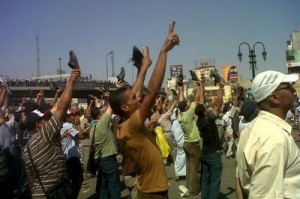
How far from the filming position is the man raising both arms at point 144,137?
10.8 ft

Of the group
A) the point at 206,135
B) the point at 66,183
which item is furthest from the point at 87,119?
the point at 66,183

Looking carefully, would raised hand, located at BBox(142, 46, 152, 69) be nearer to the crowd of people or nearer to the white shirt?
the crowd of people

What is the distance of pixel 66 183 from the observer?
4.38m

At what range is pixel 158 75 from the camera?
326cm

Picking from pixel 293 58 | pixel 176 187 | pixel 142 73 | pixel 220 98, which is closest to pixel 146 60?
pixel 142 73

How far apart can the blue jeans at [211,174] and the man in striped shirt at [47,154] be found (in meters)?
3.43

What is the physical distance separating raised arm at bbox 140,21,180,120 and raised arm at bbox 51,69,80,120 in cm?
137

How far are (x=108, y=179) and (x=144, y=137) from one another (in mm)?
3883

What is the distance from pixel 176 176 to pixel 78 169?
3700mm

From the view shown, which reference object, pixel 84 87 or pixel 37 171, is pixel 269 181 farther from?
pixel 84 87

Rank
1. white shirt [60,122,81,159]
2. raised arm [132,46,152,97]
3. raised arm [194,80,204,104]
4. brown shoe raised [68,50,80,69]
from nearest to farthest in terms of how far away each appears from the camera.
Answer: raised arm [132,46,152,97] < brown shoe raised [68,50,80,69] < white shirt [60,122,81,159] < raised arm [194,80,204,104]

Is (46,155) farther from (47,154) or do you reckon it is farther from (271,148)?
(271,148)

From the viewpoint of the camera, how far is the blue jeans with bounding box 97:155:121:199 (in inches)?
277

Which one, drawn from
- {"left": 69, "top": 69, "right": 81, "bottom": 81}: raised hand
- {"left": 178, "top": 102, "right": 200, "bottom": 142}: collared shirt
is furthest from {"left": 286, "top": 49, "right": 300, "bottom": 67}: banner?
{"left": 69, "top": 69, "right": 81, "bottom": 81}: raised hand
